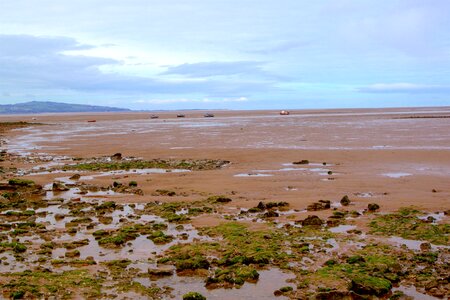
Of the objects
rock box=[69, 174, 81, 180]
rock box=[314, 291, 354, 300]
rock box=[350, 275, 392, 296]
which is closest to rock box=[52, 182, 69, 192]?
rock box=[69, 174, 81, 180]

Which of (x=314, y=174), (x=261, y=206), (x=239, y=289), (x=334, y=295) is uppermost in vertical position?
(x=314, y=174)

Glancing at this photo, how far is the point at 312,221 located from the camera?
41.8 feet

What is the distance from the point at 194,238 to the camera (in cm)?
1174

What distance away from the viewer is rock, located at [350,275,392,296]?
8.11m

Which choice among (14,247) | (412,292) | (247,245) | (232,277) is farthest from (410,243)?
(14,247)

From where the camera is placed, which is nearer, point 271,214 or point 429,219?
point 429,219

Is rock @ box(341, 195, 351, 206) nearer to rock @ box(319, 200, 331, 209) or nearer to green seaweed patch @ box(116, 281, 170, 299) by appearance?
rock @ box(319, 200, 331, 209)

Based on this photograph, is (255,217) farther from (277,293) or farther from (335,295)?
(335,295)

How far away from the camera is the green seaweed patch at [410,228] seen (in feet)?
36.8

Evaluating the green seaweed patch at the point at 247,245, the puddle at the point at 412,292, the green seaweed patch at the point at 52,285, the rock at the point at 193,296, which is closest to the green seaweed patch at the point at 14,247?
the green seaweed patch at the point at 52,285

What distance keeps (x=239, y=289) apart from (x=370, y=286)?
2.30 metres

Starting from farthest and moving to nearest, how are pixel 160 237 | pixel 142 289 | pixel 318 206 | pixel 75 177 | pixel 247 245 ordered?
pixel 75 177
pixel 318 206
pixel 160 237
pixel 247 245
pixel 142 289

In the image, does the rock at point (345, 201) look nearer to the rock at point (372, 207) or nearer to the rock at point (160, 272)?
the rock at point (372, 207)

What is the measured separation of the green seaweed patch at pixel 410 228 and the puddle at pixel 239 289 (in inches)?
155
